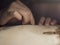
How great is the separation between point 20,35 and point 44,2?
0.76ft

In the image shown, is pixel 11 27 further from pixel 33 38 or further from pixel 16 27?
pixel 33 38

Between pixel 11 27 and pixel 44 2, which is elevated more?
pixel 44 2

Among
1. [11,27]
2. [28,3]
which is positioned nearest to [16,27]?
[11,27]

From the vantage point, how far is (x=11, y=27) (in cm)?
70

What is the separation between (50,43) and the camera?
0.58 m

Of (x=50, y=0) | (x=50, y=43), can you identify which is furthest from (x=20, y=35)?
(x=50, y=0)

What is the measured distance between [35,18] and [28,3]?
9 cm

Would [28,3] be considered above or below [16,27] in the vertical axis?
above

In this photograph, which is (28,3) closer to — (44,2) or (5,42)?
(44,2)

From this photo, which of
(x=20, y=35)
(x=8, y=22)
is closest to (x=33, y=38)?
(x=20, y=35)

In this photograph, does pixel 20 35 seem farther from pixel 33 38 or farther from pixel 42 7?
pixel 42 7

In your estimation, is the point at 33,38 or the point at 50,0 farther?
the point at 50,0

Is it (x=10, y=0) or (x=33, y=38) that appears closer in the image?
(x=33, y=38)

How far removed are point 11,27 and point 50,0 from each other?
0.25 metres
